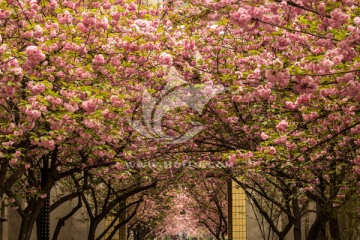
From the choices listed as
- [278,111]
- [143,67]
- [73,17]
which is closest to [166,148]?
[143,67]

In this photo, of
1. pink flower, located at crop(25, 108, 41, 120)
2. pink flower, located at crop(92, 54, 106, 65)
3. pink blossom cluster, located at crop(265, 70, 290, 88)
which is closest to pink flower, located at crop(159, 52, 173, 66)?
pink flower, located at crop(92, 54, 106, 65)

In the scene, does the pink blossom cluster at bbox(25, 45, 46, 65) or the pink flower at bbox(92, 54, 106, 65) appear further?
the pink flower at bbox(92, 54, 106, 65)

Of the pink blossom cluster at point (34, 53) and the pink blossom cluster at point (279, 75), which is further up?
the pink blossom cluster at point (34, 53)

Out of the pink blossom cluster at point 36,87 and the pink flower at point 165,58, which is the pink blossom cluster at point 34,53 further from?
the pink flower at point 165,58

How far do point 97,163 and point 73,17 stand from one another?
403 centimetres

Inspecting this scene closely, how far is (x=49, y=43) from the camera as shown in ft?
28.6

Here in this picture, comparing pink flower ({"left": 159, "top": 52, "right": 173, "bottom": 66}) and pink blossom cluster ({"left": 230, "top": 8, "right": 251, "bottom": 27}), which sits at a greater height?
pink flower ({"left": 159, "top": 52, "right": 173, "bottom": 66})

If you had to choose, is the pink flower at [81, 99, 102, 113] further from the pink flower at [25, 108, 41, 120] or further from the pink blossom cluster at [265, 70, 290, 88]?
the pink blossom cluster at [265, 70, 290, 88]

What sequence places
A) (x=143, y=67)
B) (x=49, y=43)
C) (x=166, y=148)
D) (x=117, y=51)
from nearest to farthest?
(x=49, y=43) < (x=117, y=51) < (x=143, y=67) < (x=166, y=148)

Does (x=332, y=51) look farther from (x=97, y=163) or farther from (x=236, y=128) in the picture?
(x=97, y=163)

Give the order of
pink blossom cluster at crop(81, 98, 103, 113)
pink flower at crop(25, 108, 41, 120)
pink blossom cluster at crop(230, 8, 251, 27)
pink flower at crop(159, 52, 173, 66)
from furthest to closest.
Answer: pink flower at crop(159, 52, 173, 66) < pink blossom cluster at crop(81, 98, 103, 113) < pink flower at crop(25, 108, 41, 120) < pink blossom cluster at crop(230, 8, 251, 27)

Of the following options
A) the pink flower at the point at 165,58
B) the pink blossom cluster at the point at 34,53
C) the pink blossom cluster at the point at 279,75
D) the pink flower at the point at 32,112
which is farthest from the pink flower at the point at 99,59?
the pink blossom cluster at the point at 279,75

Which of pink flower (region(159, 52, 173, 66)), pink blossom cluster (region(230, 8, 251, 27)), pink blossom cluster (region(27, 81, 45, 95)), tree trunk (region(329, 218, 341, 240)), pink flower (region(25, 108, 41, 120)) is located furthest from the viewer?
tree trunk (region(329, 218, 341, 240))

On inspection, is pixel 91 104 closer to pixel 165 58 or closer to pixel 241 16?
pixel 165 58
